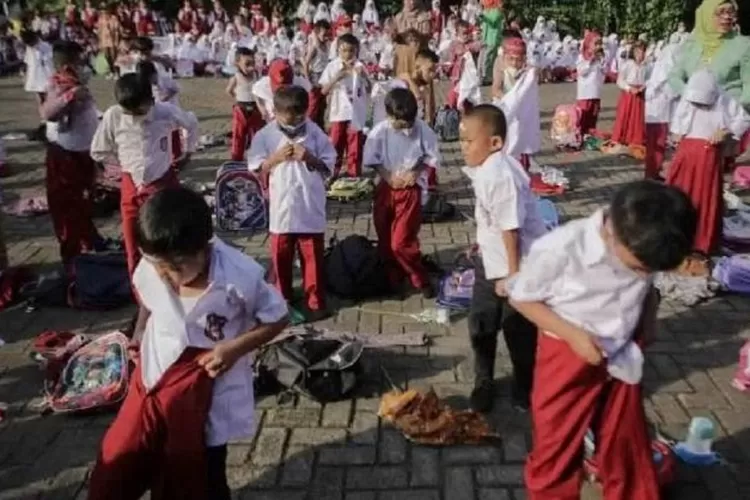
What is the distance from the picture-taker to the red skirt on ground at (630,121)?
1090cm

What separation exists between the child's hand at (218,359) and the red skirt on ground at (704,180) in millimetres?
4644

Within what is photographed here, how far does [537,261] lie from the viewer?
9.10ft

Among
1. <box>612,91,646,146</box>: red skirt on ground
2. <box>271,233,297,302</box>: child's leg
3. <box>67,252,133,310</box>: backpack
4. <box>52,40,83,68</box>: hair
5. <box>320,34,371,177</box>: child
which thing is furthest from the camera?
<box>612,91,646,146</box>: red skirt on ground

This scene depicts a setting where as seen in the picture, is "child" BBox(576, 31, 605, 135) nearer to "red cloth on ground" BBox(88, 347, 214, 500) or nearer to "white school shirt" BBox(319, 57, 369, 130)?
"white school shirt" BBox(319, 57, 369, 130)

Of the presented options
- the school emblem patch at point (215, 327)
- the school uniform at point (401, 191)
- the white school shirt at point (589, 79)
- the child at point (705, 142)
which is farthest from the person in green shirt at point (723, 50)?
the white school shirt at point (589, 79)

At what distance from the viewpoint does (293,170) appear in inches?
210

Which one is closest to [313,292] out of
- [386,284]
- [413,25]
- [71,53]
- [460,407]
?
[386,284]

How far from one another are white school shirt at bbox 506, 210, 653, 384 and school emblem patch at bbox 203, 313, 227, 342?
3.27 feet

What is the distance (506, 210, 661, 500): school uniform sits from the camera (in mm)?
2705

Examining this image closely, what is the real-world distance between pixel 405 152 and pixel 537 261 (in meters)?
3.09

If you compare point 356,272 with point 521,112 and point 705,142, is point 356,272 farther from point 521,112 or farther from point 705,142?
point 705,142

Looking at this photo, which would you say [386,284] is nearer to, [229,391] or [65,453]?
[65,453]

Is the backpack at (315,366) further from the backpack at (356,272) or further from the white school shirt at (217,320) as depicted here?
the white school shirt at (217,320)

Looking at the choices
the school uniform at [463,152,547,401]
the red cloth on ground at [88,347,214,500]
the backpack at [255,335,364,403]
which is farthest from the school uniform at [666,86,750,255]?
the red cloth on ground at [88,347,214,500]
